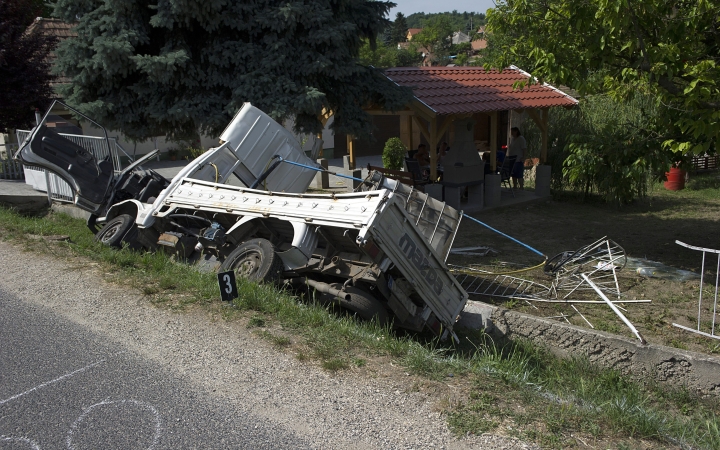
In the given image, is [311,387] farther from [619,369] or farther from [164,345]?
[619,369]

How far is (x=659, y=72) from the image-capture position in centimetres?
726

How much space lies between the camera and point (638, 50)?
8133 millimetres

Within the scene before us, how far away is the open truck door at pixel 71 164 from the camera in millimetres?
8836

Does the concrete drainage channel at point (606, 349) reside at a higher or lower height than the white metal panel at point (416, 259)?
lower

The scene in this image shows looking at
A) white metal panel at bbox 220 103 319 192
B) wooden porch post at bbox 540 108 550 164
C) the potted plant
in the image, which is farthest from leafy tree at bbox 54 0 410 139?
the potted plant

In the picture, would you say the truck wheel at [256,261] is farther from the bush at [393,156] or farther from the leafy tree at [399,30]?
the leafy tree at [399,30]

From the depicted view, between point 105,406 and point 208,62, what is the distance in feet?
26.3

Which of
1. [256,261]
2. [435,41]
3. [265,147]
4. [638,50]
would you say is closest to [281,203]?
[256,261]

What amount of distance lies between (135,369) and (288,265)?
2200mm

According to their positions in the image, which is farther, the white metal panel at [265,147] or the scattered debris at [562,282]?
the white metal panel at [265,147]

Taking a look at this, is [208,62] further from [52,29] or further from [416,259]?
[52,29]

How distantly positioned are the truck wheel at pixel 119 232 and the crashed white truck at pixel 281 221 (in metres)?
0.02

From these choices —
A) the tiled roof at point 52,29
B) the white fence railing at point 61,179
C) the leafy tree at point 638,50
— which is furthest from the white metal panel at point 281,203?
the tiled roof at point 52,29

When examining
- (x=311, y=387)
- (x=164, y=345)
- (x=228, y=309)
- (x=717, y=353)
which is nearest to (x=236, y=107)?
(x=228, y=309)
